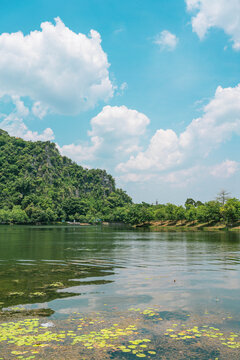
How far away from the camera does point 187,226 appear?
15225 cm

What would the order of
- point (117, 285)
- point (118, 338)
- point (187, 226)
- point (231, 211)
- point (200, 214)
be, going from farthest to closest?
point (187, 226) < point (200, 214) < point (231, 211) < point (117, 285) < point (118, 338)

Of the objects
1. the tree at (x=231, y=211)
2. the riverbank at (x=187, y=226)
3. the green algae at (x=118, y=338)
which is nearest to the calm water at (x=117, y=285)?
the green algae at (x=118, y=338)

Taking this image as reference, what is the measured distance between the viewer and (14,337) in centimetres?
947

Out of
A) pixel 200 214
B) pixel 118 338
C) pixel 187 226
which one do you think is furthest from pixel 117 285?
pixel 187 226

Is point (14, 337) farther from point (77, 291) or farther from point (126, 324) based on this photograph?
point (77, 291)

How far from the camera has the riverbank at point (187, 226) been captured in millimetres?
126238

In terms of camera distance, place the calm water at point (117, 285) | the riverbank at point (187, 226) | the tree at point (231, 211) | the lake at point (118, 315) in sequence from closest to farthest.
Answer: the lake at point (118, 315), the calm water at point (117, 285), the tree at point (231, 211), the riverbank at point (187, 226)

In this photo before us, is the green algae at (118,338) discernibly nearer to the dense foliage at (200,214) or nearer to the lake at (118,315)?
the lake at (118,315)

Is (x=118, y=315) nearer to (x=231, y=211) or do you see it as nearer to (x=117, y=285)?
(x=117, y=285)

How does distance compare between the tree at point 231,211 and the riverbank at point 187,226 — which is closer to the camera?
the tree at point 231,211

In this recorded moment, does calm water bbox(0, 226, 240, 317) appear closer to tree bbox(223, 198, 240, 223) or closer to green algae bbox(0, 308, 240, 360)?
green algae bbox(0, 308, 240, 360)

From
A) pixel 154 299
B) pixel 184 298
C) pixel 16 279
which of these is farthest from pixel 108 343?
pixel 16 279

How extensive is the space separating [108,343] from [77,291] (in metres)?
7.35

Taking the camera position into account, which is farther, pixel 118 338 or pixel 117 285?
pixel 117 285
